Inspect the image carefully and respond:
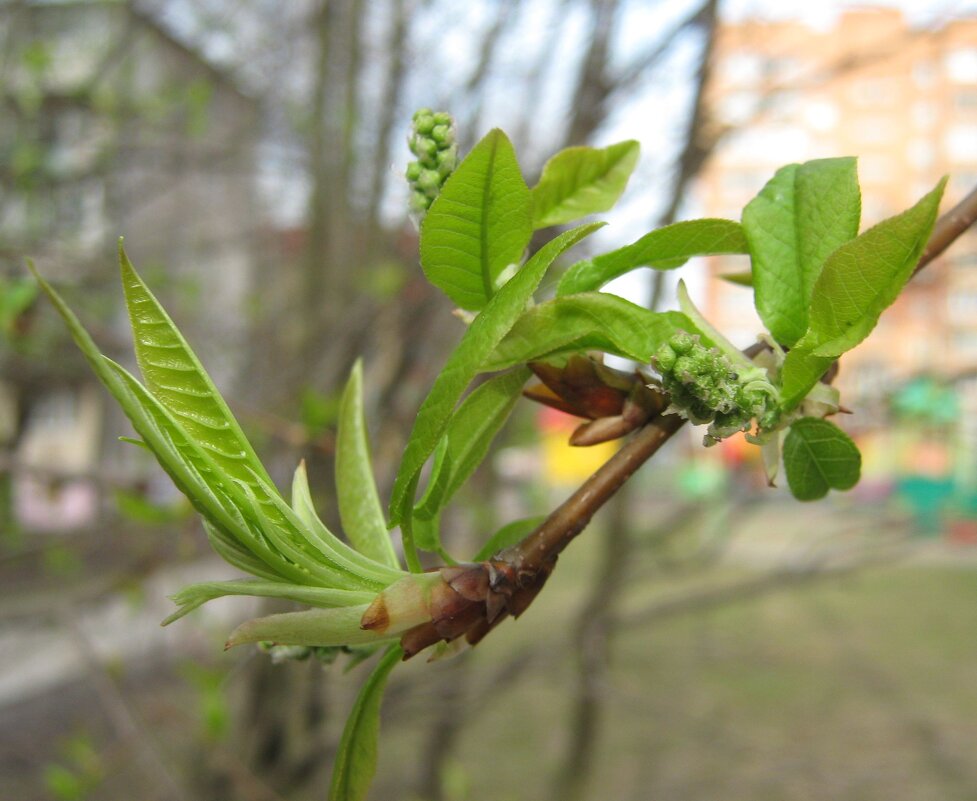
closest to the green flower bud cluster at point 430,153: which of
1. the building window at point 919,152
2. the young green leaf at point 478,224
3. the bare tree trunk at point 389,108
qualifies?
the young green leaf at point 478,224

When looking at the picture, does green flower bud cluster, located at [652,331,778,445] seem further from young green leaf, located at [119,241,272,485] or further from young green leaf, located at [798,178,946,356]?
young green leaf, located at [119,241,272,485]

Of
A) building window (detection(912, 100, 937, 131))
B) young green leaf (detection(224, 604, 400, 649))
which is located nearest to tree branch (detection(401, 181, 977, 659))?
young green leaf (detection(224, 604, 400, 649))

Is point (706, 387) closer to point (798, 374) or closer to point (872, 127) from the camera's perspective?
point (798, 374)

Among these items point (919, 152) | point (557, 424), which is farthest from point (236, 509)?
point (919, 152)

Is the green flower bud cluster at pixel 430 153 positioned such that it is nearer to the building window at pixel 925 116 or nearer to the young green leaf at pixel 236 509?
the young green leaf at pixel 236 509

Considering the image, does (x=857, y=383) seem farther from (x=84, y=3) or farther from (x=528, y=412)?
(x=84, y=3)
